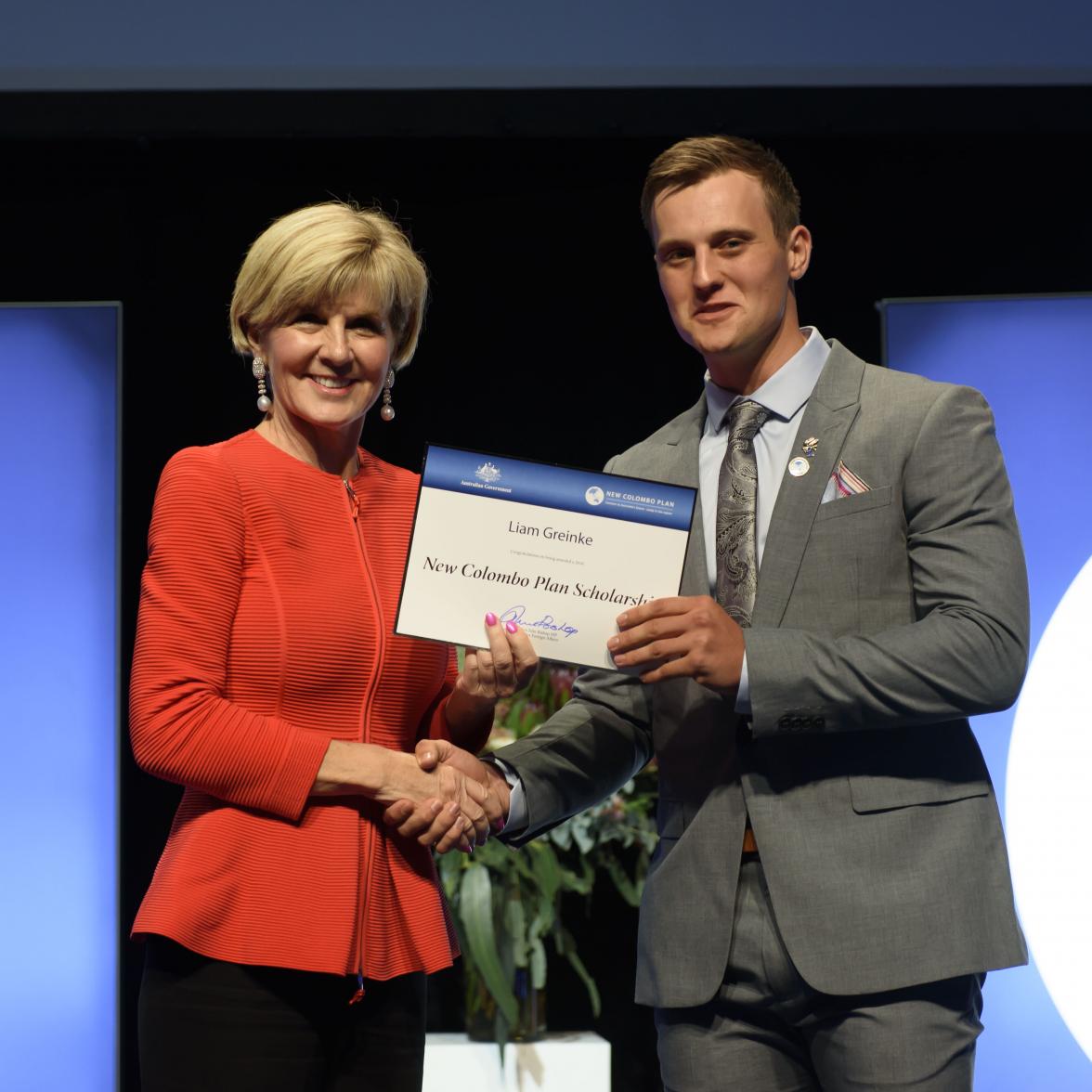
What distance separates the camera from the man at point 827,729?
1760 mm

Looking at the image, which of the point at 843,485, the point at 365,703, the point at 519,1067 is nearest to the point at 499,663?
the point at 365,703

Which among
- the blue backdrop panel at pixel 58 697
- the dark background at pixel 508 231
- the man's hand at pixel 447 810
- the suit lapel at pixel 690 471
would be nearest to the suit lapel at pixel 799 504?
the suit lapel at pixel 690 471

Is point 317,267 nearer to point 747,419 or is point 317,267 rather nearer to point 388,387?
point 388,387

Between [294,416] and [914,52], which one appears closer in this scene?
[294,416]

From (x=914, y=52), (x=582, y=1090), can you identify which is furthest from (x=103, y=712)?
(x=914, y=52)

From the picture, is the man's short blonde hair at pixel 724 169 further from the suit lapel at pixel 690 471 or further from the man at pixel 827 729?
the suit lapel at pixel 690 471

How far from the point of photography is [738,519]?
1945mm

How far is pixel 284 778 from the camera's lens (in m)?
1.77

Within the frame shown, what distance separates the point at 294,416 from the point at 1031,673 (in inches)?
90.2

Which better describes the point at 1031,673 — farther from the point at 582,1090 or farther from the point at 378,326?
the point at 378,326

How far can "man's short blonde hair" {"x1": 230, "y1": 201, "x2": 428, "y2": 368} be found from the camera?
194 centimetres

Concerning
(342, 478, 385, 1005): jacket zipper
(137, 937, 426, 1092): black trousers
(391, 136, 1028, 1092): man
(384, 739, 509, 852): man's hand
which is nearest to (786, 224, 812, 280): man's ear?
(391, 136, 1028, 1092): man

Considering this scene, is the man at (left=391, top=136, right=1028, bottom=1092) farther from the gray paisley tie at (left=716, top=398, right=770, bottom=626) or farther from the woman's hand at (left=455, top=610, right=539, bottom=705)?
the woman's hand at (left=455, top=610, right=539, bottom=705)

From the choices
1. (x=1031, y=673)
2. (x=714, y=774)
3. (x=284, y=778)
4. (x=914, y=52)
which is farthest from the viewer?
(x=914, y=52)
